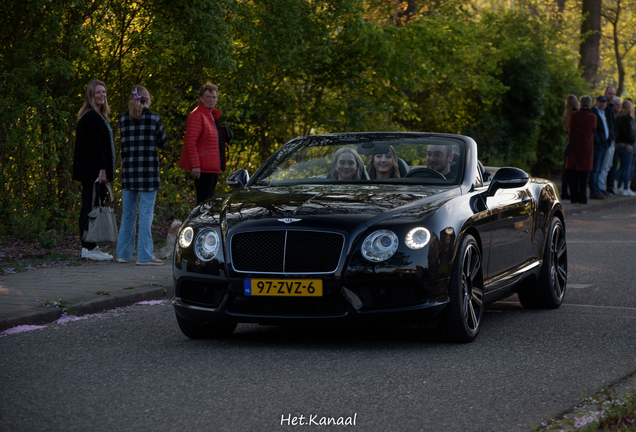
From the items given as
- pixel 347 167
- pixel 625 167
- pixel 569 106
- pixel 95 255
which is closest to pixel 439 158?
pixel 347 167

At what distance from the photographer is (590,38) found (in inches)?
1224

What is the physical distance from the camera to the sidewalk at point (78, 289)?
735 centimetres

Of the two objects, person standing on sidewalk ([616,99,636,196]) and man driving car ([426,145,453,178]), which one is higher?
person standing on sidewalk ([616,99,636,196])

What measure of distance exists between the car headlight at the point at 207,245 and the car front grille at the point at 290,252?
0.60 ft

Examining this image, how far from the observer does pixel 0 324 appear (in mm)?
6844

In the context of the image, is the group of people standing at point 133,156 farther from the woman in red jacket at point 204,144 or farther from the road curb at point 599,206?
the road curb at point 599,206

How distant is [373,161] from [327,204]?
1113 mm

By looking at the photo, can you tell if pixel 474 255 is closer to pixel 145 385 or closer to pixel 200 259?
pixel 200 259

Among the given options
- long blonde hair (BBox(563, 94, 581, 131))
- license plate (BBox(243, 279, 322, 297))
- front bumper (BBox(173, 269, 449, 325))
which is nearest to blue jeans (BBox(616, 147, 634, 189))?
long blonde hair (BBox(563, 94, 581, 131))

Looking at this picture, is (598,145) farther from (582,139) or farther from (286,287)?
(286,287)

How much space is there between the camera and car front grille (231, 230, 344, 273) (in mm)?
5805

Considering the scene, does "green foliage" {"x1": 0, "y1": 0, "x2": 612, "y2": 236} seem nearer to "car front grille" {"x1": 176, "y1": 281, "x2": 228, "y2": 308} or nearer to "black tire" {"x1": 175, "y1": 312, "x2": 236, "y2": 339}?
"black tire" {"x1": 175, "y1": 312, "x2": 236, "y2": 339}

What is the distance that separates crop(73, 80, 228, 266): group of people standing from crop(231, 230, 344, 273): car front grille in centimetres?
452

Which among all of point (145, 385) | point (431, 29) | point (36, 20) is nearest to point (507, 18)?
point (431, 29)
